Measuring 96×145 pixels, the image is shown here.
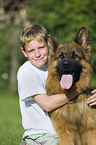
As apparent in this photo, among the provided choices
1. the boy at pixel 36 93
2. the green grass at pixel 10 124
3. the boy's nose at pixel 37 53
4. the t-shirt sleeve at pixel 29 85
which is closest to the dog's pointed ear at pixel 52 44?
the boy at pixel 36 93

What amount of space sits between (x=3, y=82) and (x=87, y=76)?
20.0m

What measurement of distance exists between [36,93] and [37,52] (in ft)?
2.51

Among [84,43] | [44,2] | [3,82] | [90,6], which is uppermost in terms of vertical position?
[44,2]

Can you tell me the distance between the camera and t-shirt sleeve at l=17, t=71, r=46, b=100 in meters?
4.28

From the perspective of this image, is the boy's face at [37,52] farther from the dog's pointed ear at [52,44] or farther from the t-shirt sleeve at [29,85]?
the t-shirt sleeve at [29,85]

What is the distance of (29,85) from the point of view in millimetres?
4324

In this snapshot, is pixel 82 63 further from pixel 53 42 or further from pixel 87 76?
pixel 53 42

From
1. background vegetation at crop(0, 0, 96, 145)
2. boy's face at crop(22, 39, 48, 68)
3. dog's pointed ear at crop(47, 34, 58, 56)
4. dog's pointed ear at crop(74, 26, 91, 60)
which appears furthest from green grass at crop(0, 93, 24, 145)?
dog's pointed ear at crop(74, 26, 91, 60)

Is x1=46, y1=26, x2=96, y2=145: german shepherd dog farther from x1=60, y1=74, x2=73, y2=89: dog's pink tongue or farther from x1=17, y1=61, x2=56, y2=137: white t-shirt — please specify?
x1=17, y1=61, x2=56, y2=137: white t-shirt

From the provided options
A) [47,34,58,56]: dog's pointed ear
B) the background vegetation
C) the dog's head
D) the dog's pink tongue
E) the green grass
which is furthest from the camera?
the background vegetation

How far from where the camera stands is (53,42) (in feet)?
14.8

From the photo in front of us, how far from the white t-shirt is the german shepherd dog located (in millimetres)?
162

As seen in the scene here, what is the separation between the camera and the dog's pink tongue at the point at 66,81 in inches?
162

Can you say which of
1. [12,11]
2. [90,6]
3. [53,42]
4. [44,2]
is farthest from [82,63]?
[12,11]
